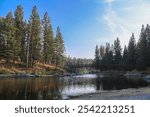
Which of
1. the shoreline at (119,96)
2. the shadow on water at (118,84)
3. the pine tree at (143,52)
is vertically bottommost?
the shoreline at (119,96)

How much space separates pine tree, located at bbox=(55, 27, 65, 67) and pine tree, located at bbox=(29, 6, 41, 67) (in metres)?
9.31

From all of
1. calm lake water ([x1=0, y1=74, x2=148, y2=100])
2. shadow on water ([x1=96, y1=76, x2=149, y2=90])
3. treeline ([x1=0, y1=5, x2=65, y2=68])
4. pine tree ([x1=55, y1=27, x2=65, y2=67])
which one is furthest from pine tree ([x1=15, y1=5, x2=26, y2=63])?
shadow on water ([x1=96, y1=76, x2=149, y2=90])

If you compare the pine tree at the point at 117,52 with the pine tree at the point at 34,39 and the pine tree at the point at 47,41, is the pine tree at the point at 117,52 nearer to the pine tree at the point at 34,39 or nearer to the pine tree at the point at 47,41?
the pine tree at the point at 47,41

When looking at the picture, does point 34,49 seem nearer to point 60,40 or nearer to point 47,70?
point 47,70

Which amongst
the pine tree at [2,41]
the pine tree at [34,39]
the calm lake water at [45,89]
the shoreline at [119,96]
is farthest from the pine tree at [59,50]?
the shoreline at [119,96]

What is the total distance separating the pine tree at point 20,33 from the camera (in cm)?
Answer: 6214

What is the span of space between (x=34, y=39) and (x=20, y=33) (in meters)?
3.57

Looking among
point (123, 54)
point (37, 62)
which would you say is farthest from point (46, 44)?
point (123, 54)

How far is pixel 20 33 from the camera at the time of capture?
2525 inches

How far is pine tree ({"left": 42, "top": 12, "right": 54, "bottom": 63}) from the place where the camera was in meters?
71.1

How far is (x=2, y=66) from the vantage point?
5656cm

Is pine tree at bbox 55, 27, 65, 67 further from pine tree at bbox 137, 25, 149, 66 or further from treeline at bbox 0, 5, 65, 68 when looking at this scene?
pine tree at bbox 137, 25, 149, 66

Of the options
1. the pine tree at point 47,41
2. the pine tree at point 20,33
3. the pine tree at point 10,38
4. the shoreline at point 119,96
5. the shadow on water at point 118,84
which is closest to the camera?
the shoreline at point 119,96

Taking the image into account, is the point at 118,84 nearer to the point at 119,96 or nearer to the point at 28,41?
the point at 119,96
